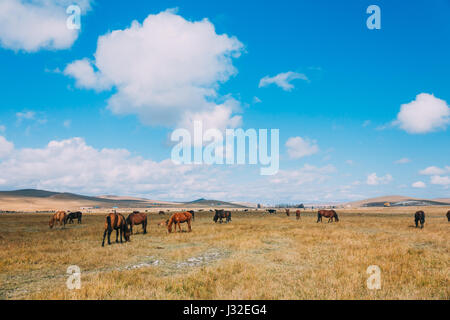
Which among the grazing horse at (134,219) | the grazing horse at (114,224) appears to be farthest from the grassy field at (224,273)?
the grazing horse at (134,219)

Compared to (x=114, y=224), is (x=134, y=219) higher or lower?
lower

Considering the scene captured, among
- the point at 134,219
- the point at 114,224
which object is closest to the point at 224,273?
the point at 114,224

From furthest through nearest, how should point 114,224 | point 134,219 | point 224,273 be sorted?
point 134,219 < point 114,224 < point 224,273

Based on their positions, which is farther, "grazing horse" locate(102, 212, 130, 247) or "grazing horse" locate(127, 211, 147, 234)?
"grazing horse" locate(127, 211, 147, 234)

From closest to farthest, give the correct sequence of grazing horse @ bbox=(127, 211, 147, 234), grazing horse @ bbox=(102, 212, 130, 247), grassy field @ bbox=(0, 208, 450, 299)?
grassy field @ bbox=(0, 208, 450, 299) < grazing horse @ bbox=(102, 212, 130, 247) < grazing horse @ bbox=(127, 211, 147, 234)

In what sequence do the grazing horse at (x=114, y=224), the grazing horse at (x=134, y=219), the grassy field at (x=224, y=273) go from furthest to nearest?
the grazing horse at (x=134, y=219) < the grazing horse at (x=114, y=224) < the grassy field at (x=224, y=273)

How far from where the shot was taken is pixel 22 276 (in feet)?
33.2

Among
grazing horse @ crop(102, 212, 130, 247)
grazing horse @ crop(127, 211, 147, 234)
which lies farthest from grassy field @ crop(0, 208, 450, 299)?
grazing horse @ crop(127, 211, 147, 234)

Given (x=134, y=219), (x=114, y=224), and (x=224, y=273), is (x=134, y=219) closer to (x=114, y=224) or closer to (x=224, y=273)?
(x=114, y=224)

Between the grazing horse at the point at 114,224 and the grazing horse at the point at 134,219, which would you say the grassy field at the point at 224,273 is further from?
the grazing horse at the point at 134,219

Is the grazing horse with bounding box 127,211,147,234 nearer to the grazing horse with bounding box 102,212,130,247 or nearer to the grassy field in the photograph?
the grazing horse with bounding box 102,212,130,247
